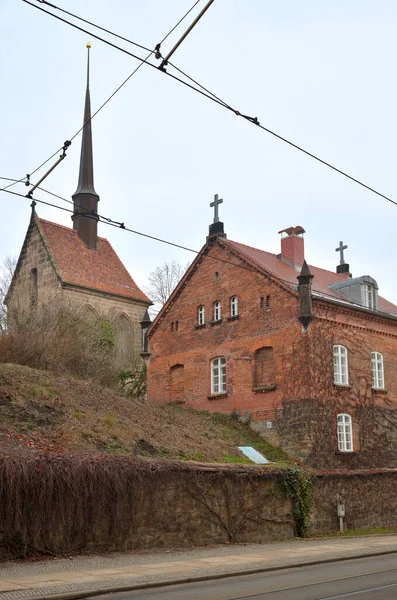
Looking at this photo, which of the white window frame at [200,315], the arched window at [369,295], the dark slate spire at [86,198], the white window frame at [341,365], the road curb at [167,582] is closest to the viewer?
the road curb at [167,582]

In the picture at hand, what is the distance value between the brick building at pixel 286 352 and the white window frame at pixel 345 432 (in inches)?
1.5

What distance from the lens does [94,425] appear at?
21.0 metres

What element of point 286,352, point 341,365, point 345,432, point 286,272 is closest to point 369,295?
point 286,272

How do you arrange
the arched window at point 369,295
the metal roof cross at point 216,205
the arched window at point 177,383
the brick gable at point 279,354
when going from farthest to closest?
the arched window at point 177,383 < the metal roof cross at point 216,205 < the arched window at point 369,295 < the brick gable at point 279,354

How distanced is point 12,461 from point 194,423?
12693mm

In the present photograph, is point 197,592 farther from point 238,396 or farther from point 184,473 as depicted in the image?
point 238,396

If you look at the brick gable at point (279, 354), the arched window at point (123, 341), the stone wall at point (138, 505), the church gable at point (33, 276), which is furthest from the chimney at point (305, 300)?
the church gable at point (33, 276)

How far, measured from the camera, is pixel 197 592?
→ 11109mm

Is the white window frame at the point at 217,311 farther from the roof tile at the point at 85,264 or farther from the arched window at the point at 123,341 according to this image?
the roof tile at the point at 85,264

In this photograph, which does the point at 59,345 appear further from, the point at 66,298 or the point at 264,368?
the point at 66,298

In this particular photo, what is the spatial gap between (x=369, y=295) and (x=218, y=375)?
24.6ft

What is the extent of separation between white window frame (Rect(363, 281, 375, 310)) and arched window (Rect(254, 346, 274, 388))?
518 cm

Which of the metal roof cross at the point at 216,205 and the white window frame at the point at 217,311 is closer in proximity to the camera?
the white window frame at the point at 217,311

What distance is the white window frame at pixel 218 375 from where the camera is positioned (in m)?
30.4
